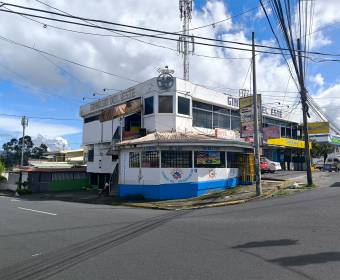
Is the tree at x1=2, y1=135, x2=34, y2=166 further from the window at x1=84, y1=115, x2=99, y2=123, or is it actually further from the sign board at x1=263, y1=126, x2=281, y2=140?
the sign board at x1=263, y1=126, x2=281, y2=140

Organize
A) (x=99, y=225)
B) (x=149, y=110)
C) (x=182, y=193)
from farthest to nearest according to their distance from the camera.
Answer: (x=149, y=110) < (x=182, y=193) < (x=99, y=225)

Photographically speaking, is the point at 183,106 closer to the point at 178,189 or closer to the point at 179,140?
the point at 179,140

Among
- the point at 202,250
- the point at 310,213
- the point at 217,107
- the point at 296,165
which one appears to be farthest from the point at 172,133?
the point at 296,165

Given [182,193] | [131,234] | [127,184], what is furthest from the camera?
[127,184]

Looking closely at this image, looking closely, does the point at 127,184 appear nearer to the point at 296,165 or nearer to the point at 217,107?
the point at 217,107

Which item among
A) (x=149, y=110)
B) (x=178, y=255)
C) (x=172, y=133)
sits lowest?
(x=178, y=255)

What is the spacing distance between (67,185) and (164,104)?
16.3 metres

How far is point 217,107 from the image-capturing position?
30938mm

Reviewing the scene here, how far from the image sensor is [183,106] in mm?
27656

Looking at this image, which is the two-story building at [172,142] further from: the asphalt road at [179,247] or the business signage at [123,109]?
the asphalt road at [179,247]

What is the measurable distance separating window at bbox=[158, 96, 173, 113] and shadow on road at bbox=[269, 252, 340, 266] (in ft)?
66.0

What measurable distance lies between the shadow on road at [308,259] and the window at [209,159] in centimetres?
1622

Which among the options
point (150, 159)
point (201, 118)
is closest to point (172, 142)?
point (150, 159)

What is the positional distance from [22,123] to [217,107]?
3538 cm
